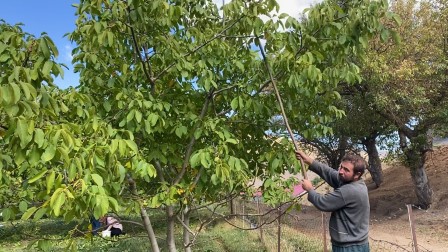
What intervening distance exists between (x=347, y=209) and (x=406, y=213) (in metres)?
13.5

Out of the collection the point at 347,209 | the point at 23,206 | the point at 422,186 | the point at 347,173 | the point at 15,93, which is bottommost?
the point at 347,209

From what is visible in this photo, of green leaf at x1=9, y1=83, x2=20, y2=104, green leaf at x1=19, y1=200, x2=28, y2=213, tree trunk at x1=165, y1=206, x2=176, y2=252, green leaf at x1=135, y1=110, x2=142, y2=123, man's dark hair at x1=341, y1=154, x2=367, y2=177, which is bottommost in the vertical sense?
tree trunk at x1=165, y1=206, x2=176, y2=252

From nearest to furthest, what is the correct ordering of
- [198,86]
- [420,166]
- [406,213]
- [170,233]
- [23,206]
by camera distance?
1. [23,206]
2. [198,86]
3. [170,233]
4. [420,166]
5. [406,213]

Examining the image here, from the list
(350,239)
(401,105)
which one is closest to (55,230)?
(401,105)

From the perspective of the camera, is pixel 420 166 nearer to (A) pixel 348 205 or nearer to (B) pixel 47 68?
(A) pixel 348 205

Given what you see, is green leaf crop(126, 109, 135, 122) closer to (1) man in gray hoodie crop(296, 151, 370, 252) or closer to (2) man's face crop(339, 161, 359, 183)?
(1) man in gray hoodie crop(296, 151, 370, 252)

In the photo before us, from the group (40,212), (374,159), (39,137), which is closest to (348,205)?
(40,212)

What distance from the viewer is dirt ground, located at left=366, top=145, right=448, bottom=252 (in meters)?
11.2

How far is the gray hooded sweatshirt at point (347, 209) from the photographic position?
3328mm

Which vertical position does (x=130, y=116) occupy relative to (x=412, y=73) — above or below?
below

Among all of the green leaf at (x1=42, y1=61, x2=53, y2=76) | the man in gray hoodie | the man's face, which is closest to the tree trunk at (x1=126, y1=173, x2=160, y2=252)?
the man in gray hoodie

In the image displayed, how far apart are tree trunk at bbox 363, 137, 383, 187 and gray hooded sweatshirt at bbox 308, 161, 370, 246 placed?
685 inches

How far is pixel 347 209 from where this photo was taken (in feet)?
11.2

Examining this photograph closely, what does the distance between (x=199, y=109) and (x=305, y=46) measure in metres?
1.36
